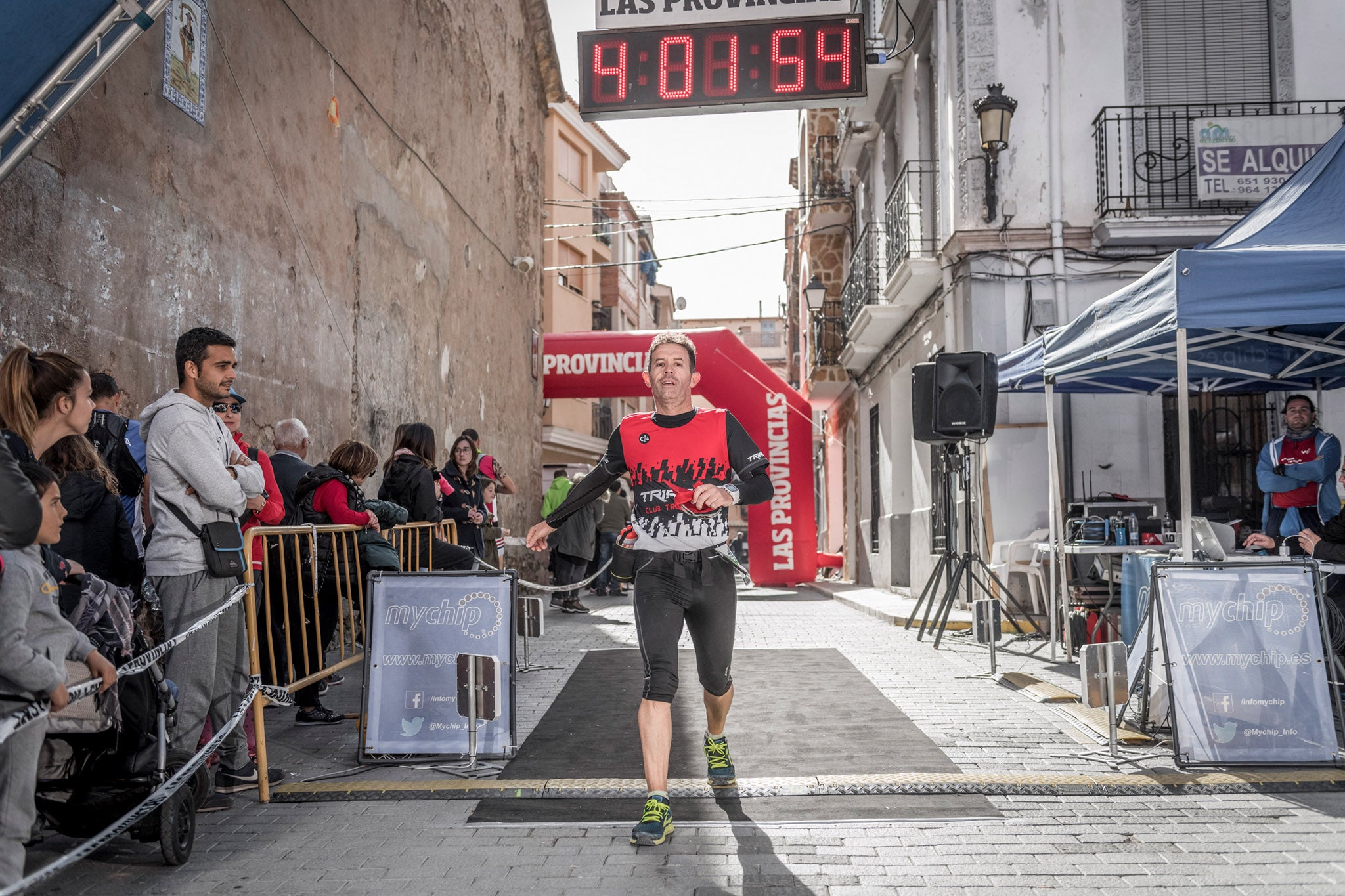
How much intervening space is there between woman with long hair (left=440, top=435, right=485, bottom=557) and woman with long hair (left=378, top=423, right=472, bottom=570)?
168 cm

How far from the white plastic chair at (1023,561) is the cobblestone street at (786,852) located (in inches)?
232

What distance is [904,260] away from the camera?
1382cm

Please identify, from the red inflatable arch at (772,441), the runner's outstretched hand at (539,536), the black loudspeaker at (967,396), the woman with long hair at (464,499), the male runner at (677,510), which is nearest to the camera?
the male runner at (677,510)

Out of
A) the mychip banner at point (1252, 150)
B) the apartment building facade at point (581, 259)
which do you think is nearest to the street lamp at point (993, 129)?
the mychip banner at point (1252, 150)

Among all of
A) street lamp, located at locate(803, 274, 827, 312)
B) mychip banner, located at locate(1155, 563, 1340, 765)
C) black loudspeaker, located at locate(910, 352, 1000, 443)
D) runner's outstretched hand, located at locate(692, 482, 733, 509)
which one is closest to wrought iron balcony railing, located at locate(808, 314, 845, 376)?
street lamp, located at locate(803, 274, 827, 312)

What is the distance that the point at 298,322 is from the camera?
909cm

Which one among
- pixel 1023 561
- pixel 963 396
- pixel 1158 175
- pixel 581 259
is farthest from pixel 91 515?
pixel 581 259

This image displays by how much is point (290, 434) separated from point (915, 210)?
9.99m

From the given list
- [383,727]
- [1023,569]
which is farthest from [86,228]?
[1023,569]

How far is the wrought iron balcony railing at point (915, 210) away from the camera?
1442cm

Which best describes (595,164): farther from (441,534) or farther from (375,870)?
(375,870)

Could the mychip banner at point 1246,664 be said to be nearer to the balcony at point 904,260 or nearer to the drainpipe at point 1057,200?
the drainpipe at point 1057,200

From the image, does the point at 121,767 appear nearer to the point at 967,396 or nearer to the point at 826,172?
the point at 967,396

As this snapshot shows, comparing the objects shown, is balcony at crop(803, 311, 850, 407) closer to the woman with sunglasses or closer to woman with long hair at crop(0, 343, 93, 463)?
the woman with sunglasses
